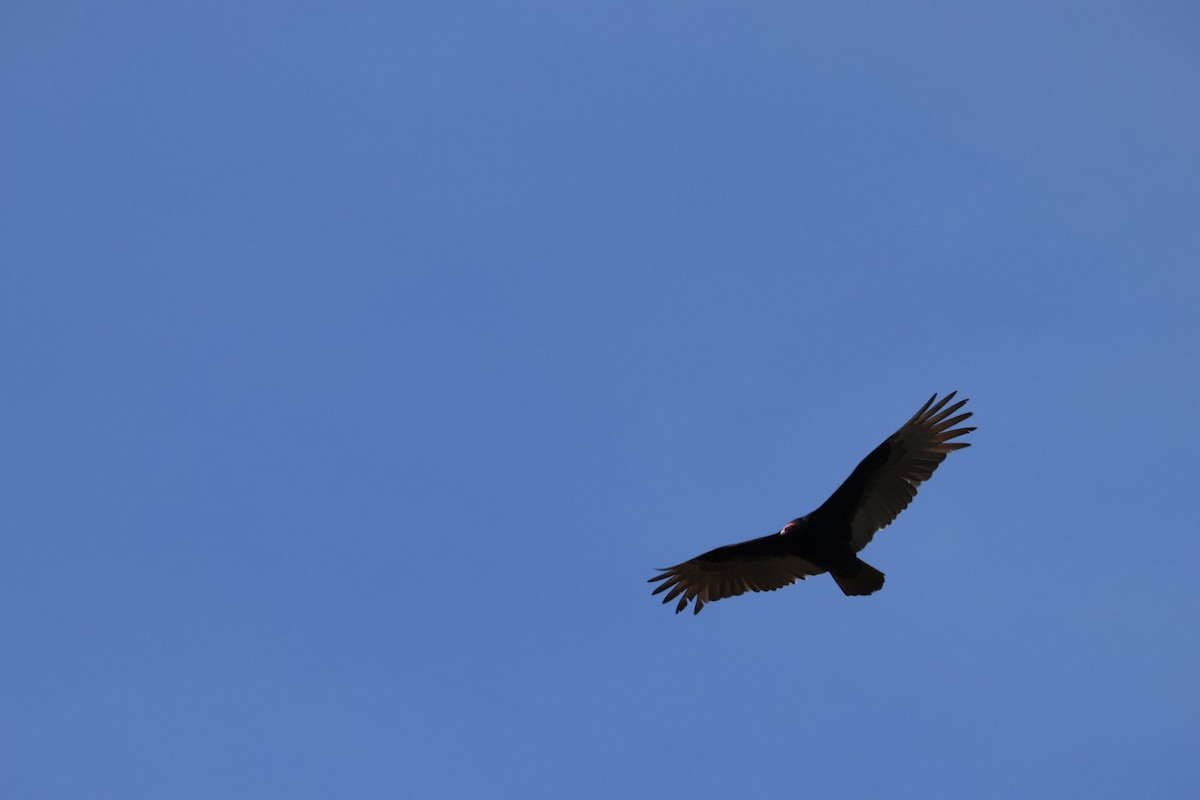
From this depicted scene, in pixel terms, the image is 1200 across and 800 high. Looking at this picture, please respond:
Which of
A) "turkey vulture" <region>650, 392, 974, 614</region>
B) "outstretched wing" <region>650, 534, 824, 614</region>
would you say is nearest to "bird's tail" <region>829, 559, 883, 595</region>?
"turkey vulture" <region>650, 392, 974, 614</region>

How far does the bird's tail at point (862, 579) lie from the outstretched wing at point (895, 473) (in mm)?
295

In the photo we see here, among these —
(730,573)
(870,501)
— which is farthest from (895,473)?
(730,573)

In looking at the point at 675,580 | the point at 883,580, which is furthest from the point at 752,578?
the point at 883,580

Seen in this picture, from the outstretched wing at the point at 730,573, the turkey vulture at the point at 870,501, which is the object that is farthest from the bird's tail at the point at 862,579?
the outstretched wing at the point at 730,573

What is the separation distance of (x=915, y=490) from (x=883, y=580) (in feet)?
3.46

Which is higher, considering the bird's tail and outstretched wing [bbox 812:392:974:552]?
outstretched wing [bbox 812:392:974:552]

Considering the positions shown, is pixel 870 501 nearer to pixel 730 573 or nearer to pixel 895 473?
pixel 895 473

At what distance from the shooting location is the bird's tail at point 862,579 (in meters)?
12.3

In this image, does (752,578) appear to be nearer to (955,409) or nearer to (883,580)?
(883,580)

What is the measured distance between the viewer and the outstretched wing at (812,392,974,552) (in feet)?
41.2

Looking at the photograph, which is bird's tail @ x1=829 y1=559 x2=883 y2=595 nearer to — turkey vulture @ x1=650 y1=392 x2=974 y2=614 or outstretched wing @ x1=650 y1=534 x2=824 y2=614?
turkey vulture @ x1=650 y1=392 x2=974 y2=614

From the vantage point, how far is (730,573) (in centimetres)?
1347

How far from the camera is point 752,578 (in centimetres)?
1346

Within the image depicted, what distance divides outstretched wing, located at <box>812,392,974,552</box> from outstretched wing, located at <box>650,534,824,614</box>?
887 millimetres
